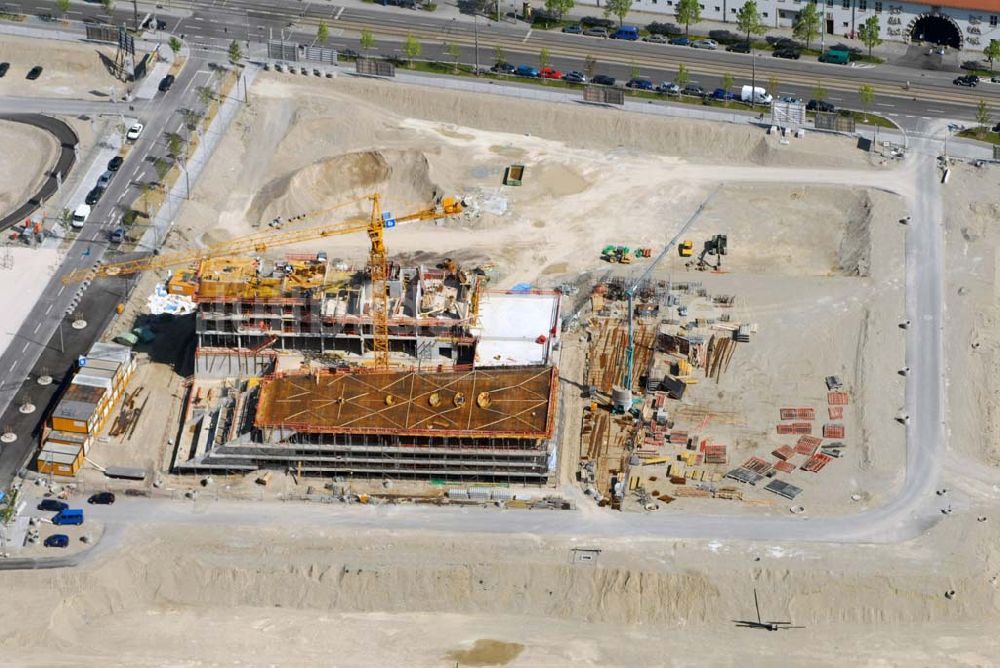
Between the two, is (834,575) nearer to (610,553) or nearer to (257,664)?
(610,553)

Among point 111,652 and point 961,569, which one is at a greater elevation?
point 961,569

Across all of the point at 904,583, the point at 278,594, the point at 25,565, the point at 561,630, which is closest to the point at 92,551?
the point at 25,565

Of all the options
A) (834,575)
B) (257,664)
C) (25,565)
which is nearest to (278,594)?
(257,664)

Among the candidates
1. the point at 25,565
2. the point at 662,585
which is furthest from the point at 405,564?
the point at 25,565

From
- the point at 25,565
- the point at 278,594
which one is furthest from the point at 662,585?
the point at 25,565

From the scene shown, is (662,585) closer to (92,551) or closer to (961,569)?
(961,569)

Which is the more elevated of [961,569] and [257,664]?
[961,569]

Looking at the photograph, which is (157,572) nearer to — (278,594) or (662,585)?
(278,594)

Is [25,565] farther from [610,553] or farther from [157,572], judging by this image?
[610,553]
